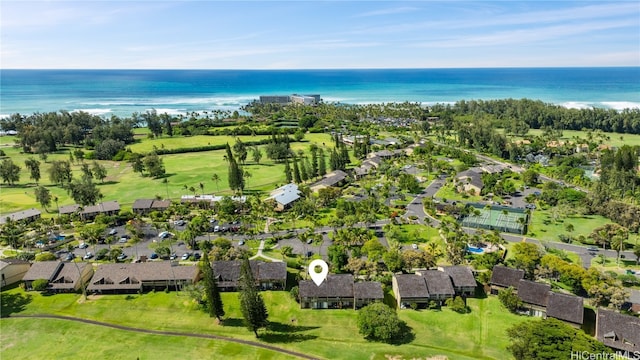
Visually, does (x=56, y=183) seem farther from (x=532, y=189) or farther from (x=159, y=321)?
(x=532, y=189)

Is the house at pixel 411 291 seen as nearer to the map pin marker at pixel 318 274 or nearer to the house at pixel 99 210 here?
the map pin marker at pixel 318 274

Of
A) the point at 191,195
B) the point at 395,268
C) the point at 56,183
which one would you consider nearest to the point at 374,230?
the point at 395,268

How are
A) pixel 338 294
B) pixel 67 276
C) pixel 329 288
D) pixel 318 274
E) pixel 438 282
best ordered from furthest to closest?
pixel 67 276, pixel 318 274, pixel 438 282, pixel 329 288, pixel 338 294

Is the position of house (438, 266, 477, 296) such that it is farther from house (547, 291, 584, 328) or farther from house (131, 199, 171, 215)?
house (131, 199, 171, 215)

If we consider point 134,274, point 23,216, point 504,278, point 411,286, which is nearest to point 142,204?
point 23,216

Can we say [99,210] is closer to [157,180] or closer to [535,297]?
[157,180]

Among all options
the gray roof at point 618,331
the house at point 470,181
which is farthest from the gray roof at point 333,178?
the gray roof at point 618,331
